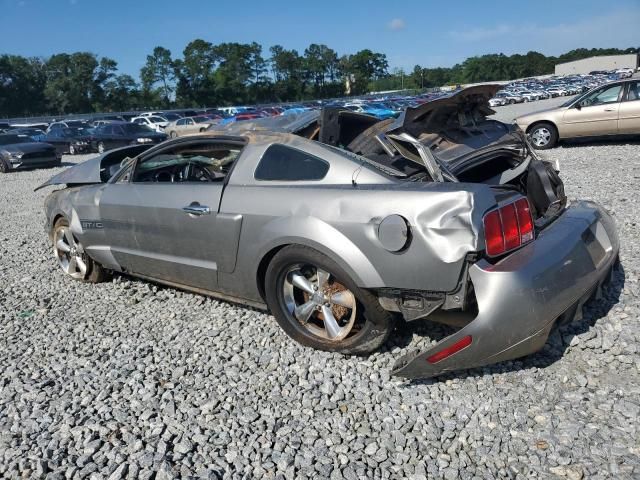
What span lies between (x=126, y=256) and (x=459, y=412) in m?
3.06

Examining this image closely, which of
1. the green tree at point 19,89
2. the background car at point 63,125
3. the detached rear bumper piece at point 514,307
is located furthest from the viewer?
the green tree at point 19,89

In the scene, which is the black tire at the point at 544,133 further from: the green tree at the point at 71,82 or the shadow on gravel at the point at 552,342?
the green tree at the point at 71,82

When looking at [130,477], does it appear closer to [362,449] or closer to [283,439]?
[283,439]

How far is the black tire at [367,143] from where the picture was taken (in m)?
3.88

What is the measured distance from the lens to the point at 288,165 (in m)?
3.52

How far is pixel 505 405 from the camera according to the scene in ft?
9.18

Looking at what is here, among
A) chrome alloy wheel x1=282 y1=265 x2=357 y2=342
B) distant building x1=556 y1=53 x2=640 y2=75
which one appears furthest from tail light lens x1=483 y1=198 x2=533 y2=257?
distant building x1=556 y1=53 x2=640 y2=75

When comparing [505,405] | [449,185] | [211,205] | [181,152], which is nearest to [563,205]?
[449,185]

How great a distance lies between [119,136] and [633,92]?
19.4 m

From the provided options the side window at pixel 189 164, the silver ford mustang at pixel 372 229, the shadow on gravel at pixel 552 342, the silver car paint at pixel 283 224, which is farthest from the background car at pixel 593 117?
the silver car paint at pixel 283 224

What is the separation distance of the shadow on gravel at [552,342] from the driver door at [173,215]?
1575mm

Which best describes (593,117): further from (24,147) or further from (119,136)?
(119,136)

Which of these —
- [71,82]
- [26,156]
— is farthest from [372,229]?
[71,82]

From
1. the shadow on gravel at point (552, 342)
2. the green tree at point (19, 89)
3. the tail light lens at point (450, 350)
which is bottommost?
the shadow on gravel at point (552, 342)
